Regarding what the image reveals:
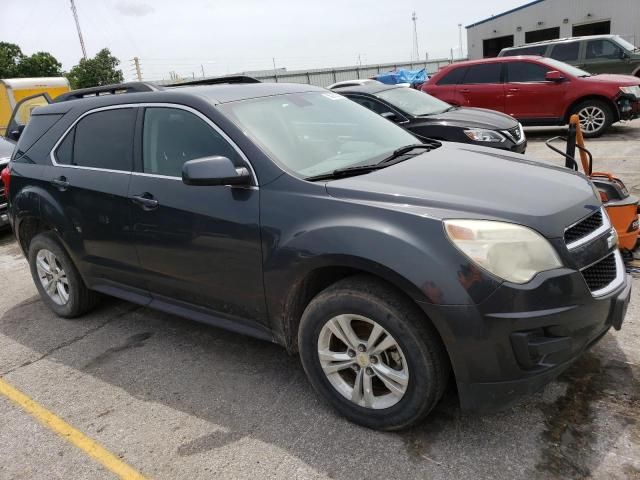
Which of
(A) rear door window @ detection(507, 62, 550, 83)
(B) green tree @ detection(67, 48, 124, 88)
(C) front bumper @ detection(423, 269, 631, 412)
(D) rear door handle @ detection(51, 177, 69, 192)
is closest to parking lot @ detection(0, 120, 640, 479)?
(C) front bumper @ detection(423, 269, 631, 412)

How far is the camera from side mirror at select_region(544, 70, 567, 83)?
1021cm

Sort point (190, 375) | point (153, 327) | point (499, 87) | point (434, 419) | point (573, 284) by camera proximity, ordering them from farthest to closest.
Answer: point (499, 87) → point (153, 327) → point (190, 375) → point (434, 419) → point (573, 284)

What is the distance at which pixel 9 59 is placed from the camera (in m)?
38.2

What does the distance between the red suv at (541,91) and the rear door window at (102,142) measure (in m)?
8.91

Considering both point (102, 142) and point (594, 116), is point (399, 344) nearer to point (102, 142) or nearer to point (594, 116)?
point (102, 142)

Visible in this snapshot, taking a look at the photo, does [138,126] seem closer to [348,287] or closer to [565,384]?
[348,287]

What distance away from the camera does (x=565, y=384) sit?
112 inches

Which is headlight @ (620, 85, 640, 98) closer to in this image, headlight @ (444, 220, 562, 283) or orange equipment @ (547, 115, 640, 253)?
orange equipment @ (547, 115, 640, 253)

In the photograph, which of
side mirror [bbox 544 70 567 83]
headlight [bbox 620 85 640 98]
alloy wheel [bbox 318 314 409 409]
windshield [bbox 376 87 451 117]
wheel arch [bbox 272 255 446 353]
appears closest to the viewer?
wheel arch [bbox 272 255 446 353]

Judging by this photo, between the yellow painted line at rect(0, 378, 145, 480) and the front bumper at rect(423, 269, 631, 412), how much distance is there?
1.59 m

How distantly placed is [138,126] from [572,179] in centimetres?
266

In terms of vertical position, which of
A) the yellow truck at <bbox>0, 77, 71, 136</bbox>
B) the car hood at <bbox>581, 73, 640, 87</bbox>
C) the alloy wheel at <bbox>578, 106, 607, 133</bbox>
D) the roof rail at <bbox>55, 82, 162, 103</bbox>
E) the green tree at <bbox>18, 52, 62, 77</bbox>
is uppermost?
the green tree at <bbox>18, 52, 62, 77</bbox>

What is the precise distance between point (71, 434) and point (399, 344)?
1.86 metres

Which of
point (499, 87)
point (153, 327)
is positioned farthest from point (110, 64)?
point (153, 327)
